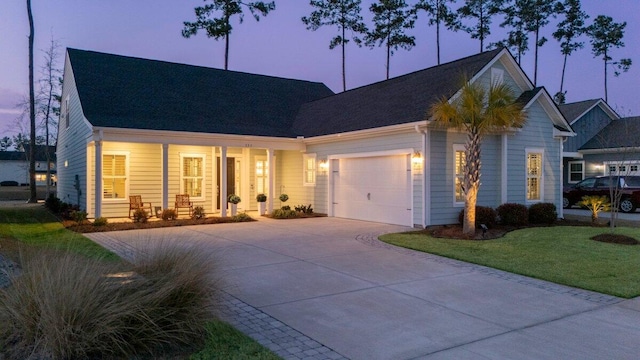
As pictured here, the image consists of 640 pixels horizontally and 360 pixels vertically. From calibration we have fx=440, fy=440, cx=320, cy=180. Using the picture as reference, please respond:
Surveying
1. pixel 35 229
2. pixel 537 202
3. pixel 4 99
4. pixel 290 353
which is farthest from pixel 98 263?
pixel 4 99

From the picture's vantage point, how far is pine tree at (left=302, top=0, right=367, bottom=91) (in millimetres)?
30047

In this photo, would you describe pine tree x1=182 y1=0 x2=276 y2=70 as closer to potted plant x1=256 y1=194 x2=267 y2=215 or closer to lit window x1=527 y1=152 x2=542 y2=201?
potted plant x1=256 y1=194 x2=267 y2=215

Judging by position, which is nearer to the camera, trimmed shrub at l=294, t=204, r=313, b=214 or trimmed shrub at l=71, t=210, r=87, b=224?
trimmed shrub at l=71, t=210, r=87, b=224

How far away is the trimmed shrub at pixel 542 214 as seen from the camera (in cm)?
1348

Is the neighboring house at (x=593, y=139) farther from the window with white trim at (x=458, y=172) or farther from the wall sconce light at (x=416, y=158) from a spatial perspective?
the wall sconce light at (x=416, y=158)

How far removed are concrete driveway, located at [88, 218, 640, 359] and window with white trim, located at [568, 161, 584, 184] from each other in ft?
66.4

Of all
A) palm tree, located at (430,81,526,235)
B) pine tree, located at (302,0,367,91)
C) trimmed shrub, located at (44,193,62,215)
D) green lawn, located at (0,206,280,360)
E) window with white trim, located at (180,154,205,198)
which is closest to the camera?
green lawn, located at (0,206,280,360)

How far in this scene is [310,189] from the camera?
17.1 metres

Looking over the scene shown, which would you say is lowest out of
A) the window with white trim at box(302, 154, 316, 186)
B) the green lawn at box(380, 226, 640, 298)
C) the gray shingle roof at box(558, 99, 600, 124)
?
the green lawn at box(380, 226, 640, 298)

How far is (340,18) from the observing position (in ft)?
99.7

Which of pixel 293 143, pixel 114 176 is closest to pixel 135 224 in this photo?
pixel 114 176

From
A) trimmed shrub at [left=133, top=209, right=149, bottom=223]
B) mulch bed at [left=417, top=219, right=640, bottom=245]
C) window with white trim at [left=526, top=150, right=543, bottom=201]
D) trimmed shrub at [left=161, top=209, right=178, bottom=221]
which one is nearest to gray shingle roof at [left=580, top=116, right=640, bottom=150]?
window with white trim at [left=526, top=150, right=543, bottom=201]

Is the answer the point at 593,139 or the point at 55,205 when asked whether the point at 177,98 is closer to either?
the point at 55,205

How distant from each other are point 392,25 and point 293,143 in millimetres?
17874
